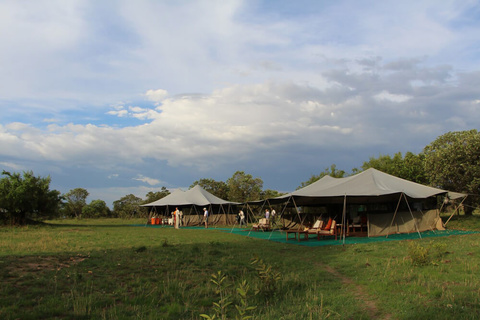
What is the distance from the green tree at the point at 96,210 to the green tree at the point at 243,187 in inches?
701

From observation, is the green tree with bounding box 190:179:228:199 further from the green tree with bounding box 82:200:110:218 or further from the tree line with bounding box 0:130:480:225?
the tree line with bounding box 0:130:480:225

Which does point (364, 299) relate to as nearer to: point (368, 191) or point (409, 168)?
point (368, 191)

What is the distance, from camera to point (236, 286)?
17.8 ft

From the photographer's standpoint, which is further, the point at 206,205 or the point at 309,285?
the point at 206,205

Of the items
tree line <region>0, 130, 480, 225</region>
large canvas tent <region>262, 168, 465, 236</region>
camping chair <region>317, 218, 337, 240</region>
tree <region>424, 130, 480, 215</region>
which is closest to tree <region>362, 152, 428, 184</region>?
tree line <region>0, 130, 480, 225</region>

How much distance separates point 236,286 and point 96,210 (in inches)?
1897

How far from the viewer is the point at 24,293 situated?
4945 mm

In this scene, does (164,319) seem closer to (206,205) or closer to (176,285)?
(176,285)

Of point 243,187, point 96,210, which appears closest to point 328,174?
point 243,187

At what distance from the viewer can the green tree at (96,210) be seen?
47.3 metres

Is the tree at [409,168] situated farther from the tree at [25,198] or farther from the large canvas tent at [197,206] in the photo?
the tree at [25,198]

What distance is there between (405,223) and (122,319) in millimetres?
13092

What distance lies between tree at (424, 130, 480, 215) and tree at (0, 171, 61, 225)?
75.0 feet

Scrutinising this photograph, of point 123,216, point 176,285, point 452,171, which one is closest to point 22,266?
Answer: point 176,285
